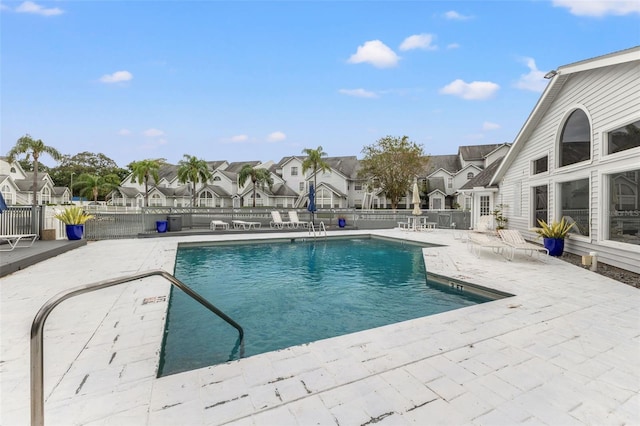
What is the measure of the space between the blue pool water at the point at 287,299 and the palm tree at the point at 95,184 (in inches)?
2101

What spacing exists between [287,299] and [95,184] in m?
61.2

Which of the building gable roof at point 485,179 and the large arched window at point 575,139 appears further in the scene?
the building gable roof at point 485,179

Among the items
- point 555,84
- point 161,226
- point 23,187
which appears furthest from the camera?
point 23,187

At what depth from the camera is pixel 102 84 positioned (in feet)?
75.3

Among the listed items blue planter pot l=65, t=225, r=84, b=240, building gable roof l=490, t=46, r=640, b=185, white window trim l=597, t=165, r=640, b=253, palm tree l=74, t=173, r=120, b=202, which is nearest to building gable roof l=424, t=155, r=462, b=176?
building gable roof l=490, t=46, r=640, b=185

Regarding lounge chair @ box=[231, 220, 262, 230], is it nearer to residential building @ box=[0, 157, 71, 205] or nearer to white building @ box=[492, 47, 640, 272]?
white building @ box=[492, 47, 640, 272]

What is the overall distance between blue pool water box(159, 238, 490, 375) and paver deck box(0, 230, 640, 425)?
0.56 m

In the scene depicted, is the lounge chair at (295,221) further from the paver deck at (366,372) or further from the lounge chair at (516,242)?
the paver deck at (366,372)

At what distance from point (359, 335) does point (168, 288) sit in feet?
12.1

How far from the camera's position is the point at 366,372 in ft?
9.26

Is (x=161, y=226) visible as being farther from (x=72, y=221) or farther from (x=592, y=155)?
(x=592, y=155)

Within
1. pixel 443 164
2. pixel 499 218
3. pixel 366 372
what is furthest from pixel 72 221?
pixel 443 164

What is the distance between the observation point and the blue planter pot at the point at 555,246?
29.6 ft

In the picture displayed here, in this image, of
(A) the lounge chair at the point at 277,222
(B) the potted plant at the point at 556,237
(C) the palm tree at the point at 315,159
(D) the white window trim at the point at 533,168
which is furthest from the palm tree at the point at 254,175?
(B) the potted plant at the point at 556,237
